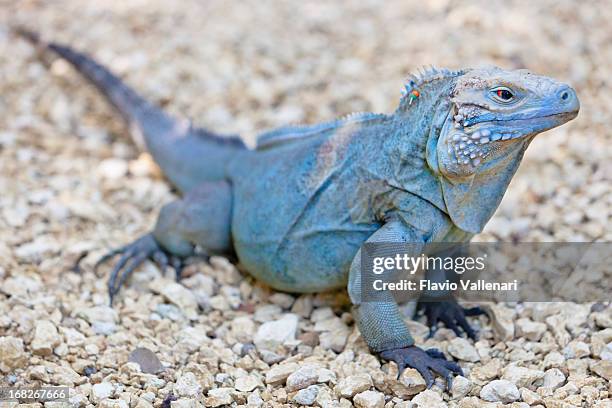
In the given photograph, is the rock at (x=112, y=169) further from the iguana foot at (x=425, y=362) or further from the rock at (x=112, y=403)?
the iguana foot at (x=425, y=362)

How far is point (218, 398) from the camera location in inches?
154

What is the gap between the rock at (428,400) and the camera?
388 centimetres

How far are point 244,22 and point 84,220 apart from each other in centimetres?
320

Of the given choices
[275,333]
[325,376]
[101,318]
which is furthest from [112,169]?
[325,376]

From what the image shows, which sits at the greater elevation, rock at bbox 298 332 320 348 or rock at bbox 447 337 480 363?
rock at bbox 298 332 320 348

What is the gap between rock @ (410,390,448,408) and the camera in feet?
12.7

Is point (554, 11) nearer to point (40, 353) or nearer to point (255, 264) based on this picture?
point (255, 264)

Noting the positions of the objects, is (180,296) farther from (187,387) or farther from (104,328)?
(187,387)

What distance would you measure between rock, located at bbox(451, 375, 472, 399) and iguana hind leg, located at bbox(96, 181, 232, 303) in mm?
1965

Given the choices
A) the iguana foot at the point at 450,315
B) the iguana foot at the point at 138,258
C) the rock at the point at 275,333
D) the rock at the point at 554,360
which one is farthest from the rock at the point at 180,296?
the rock at the point at 554,360

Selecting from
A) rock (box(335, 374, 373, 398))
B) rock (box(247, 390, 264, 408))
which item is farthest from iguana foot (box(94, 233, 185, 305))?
rock (box(335, 374, 373, 398))

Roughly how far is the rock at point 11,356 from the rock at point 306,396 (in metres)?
1.43

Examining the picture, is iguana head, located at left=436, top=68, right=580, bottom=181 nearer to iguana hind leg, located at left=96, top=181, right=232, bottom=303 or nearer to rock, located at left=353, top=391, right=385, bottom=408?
rock, located at left=353, top=391, right=385, bottom=408

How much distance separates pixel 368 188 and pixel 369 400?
123 centimetres
